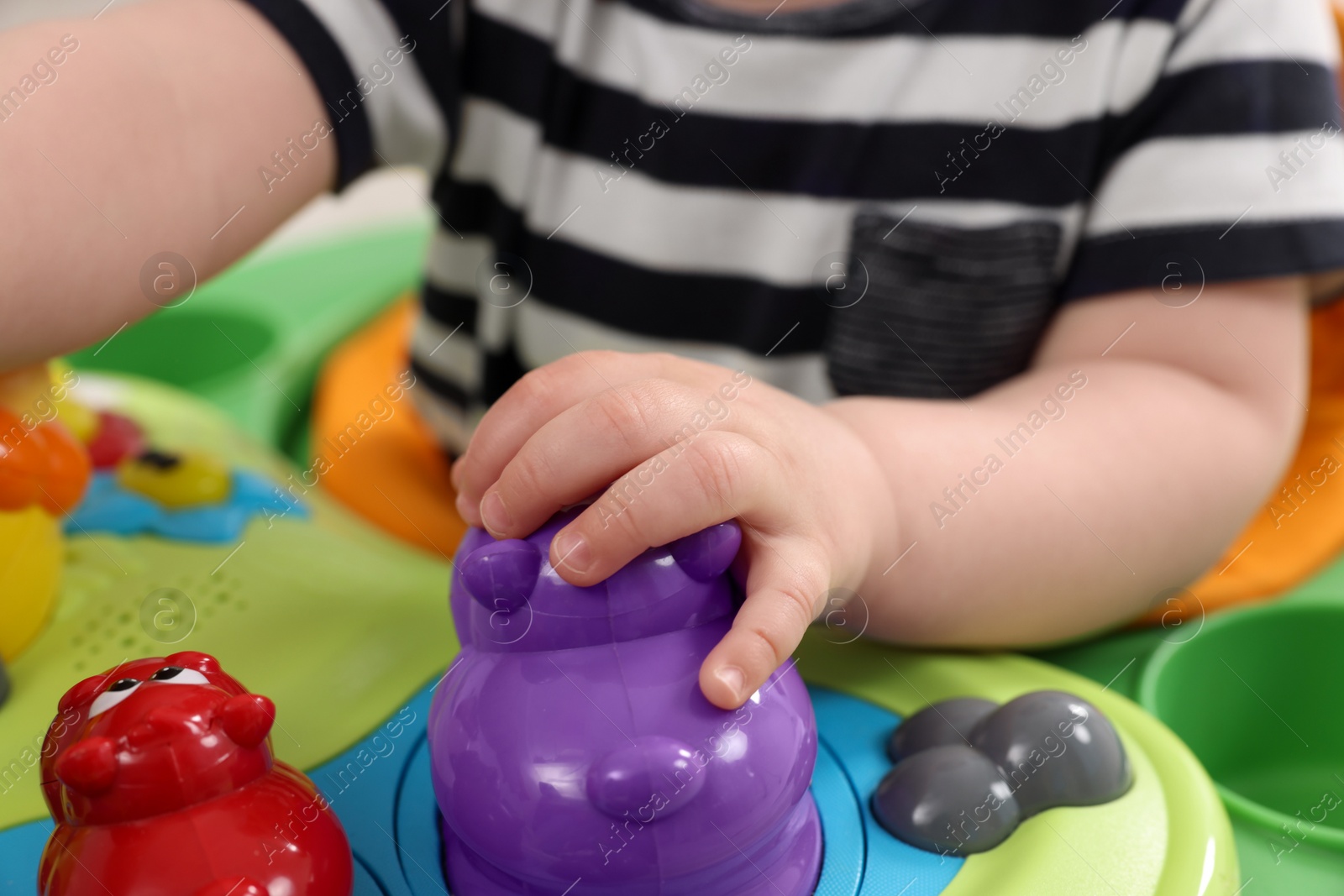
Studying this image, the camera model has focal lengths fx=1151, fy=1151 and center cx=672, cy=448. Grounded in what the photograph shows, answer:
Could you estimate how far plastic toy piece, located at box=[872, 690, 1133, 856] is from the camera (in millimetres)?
336

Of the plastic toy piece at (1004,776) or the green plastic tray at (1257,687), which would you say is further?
the green plastic tray at (1257,687)

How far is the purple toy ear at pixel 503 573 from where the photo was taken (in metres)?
0.29

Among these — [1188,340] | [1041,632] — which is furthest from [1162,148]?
[1041,632]

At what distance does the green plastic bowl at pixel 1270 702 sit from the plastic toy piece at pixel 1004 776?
15 centimetres

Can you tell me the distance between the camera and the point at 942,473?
406mm

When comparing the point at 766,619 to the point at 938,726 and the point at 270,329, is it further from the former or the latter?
the point at 270,329

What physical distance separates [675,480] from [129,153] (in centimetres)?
27

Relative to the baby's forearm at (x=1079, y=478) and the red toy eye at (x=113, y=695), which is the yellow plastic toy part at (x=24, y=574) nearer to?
the red toy eye at (x=113, y=695)

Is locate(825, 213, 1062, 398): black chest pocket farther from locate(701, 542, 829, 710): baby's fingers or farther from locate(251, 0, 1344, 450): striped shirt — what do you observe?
locate(701, 542, 829, 710): baby's fingers

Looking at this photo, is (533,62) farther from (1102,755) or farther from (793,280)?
(1102,755)

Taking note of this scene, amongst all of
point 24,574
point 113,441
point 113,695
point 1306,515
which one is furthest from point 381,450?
point 1306,515

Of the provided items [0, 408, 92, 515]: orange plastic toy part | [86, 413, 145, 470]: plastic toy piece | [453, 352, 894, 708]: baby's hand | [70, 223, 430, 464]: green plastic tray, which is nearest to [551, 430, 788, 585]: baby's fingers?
[453, 352, 894, 708]: baby's hand

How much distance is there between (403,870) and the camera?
1.05 ft

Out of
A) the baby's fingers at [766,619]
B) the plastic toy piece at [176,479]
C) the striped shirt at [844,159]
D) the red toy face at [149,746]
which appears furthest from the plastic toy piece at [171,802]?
the striped shirt at [844,159]
